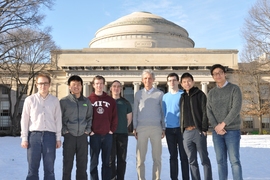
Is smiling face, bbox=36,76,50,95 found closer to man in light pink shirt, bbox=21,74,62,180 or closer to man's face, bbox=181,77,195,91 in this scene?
man in light pink shirt, bbox=21,74,62,180

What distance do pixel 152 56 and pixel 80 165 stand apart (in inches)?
1296

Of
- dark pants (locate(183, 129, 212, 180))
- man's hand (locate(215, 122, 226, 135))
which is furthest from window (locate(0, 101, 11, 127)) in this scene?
man's hand (locate(215, 122, 226, 135))

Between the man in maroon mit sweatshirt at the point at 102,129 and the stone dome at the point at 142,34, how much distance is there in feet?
125

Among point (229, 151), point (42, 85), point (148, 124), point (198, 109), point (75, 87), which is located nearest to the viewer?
point (229, 151)

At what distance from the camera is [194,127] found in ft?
20.9

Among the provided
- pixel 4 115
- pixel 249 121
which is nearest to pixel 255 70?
pixel 249 121

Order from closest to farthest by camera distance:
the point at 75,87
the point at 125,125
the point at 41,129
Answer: the point at 41,129 → the point at 75,87 → the point at 125,125

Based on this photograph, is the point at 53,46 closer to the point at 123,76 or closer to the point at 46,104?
the point at 123,76

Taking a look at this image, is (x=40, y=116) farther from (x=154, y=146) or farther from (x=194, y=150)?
(x=194, y=150)

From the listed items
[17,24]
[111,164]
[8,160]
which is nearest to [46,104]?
[111,164]

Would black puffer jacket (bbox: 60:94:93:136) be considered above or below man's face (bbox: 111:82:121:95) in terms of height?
below

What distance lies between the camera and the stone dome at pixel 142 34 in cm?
4488

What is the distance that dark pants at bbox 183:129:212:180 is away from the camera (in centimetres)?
621

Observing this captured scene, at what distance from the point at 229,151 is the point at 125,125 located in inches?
98.3
